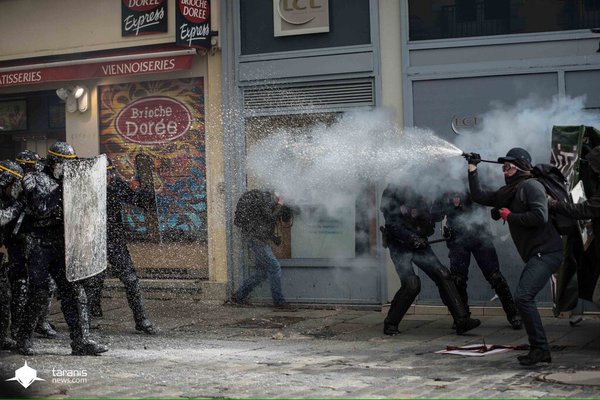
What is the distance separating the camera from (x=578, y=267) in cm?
882

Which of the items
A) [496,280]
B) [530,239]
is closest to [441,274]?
[496,280]

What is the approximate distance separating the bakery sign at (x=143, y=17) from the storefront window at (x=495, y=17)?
3.61 m

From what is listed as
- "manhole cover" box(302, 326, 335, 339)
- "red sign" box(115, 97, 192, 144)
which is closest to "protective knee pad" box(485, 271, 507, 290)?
"manhole cover" box(302, 326, 335, 339)

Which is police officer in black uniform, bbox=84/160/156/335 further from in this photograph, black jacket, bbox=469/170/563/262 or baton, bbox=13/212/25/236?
black jacket, bbox=469/170/563/262

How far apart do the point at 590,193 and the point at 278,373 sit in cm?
347

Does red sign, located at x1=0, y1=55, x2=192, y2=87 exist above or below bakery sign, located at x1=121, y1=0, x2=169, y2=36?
below

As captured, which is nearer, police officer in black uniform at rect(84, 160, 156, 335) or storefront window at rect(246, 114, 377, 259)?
police officer in black uniform at rect(84, 160, 156, 335)

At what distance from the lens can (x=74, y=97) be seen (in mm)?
14266

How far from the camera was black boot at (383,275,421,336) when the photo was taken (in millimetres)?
9820

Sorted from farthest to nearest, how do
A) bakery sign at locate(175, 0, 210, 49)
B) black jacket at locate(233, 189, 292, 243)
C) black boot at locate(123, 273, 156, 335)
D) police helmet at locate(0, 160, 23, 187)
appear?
bakery sign at locate(175, 0, 210, 49)
black jacket at locate(233, 189, 292, 243)
black boot at locate(123, 273, 156, 335)
police helmet at locate(0, 160, 23, 187)

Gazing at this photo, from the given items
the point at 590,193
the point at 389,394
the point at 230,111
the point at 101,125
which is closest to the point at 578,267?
the point at 590,193

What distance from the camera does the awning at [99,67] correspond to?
1321cm

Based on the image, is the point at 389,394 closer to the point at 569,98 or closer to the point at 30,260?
the point at 30,260

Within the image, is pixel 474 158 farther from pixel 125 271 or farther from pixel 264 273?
pixel 264 273
